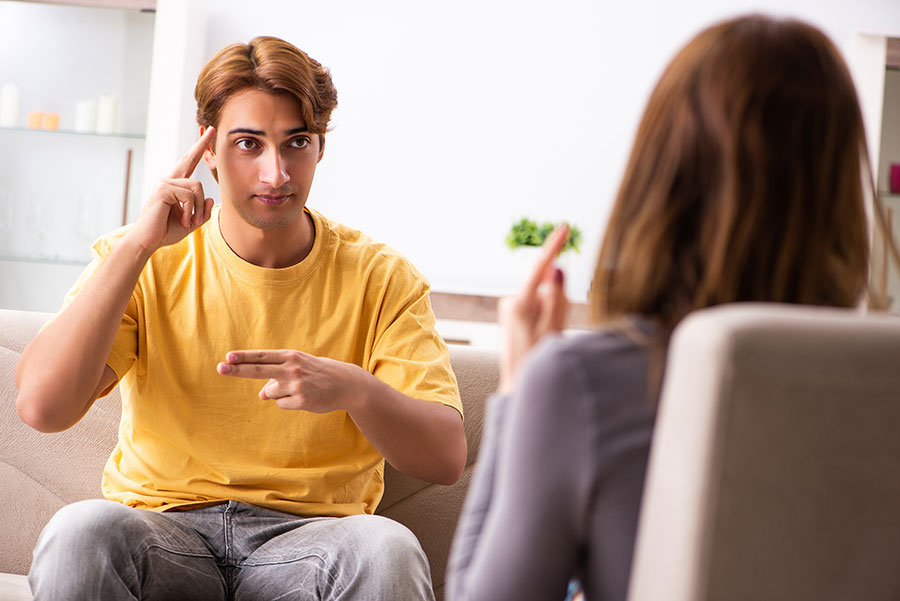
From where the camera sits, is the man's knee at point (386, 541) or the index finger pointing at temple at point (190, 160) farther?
the index finger pointing at temple at point (190, 160)

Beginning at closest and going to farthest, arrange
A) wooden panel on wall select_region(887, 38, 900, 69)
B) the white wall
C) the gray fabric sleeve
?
1. the gray fabric sleeve
2. wooden panel on wall select_region(887, 38, 900, 69)
3. the white wall

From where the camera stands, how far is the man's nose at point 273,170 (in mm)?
1582

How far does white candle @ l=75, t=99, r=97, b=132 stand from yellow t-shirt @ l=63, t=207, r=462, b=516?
2323 mm

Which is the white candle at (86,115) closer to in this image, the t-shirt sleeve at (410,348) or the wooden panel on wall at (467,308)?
the wooden panel on wall at (467,308)

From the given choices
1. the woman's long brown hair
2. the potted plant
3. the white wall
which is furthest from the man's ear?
the white wall

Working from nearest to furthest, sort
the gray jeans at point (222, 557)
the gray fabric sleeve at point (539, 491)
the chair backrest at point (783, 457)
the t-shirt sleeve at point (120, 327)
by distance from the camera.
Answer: the chair backrest at point (783, 457) → the gray fabric sleeve at point (539, 491) → the gray jeans at point (222, 557) → the t-shirt sleeve at point (120, 327)

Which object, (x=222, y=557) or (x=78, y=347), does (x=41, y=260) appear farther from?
(x=222, y=557)

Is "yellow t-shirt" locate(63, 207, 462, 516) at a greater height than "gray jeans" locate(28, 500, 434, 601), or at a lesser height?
greater

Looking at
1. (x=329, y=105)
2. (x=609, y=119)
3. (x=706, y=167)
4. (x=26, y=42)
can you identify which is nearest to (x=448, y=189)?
(x=609, y=119)

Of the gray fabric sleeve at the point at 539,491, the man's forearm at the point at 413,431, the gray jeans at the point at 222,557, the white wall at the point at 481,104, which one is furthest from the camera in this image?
the white wall at the point at 481,104

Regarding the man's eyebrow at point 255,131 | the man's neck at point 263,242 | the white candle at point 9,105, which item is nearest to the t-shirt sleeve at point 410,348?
the man's neck at point 263,242

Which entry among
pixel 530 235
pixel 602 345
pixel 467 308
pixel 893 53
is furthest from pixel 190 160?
pixel 893 53

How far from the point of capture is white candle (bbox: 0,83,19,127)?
12.0 ft

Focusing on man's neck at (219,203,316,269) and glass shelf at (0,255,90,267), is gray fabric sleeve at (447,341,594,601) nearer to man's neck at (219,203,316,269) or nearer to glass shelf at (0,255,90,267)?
man's neck at (219,203,316,269)
